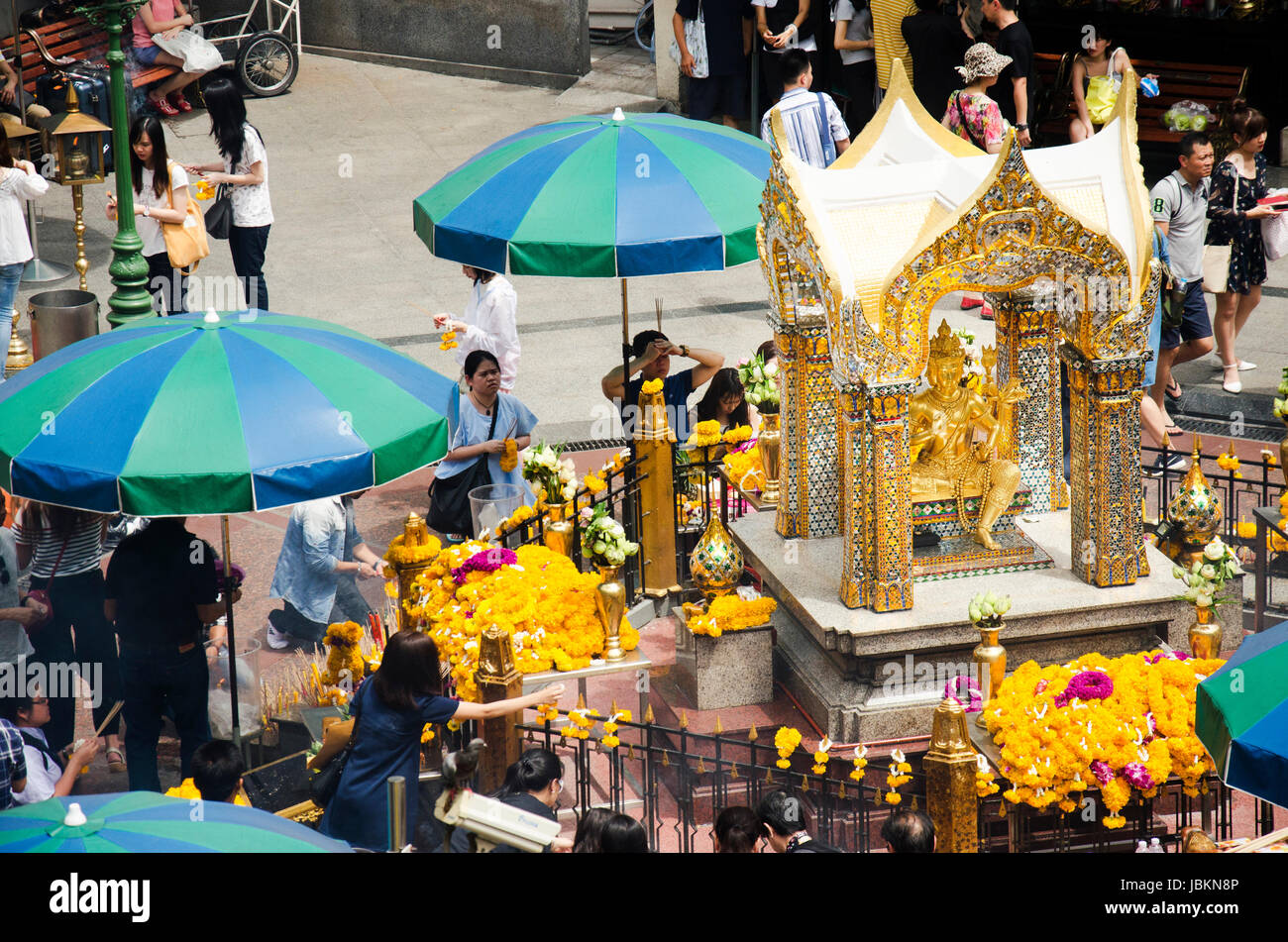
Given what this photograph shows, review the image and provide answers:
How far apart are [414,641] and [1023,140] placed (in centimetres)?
1046

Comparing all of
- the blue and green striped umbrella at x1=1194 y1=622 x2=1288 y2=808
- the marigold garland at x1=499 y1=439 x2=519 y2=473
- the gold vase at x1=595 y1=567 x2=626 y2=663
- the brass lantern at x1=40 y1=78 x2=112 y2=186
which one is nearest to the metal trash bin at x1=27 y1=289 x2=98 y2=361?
the brass lantern at x1=40 y1=78 x2=112 y2=186

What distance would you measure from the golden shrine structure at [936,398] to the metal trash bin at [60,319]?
518 centimetres

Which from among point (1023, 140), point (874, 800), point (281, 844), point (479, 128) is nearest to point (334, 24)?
point (479, 128)

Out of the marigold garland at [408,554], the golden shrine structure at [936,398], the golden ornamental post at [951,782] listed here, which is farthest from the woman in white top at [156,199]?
the golden ornamental post at [951,782]

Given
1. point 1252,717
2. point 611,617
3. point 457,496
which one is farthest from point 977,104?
point 1252,717

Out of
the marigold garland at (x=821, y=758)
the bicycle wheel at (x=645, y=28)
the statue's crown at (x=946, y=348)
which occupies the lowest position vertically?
the marigold garland at (x=821, y=758)

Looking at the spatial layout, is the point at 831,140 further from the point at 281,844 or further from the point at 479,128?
the point at 281,844

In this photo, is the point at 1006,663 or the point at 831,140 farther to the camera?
the point at 831,140

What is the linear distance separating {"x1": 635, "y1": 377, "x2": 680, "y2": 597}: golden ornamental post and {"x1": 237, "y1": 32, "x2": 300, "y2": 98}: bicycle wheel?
44.6ft

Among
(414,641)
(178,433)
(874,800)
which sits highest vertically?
(178,433)

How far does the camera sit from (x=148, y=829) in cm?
500

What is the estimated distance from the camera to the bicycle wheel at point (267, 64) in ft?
72.1

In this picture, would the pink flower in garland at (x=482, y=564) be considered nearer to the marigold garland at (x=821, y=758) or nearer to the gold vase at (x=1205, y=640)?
the marigold garland at (x=821, y=758)

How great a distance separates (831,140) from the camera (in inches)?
557
